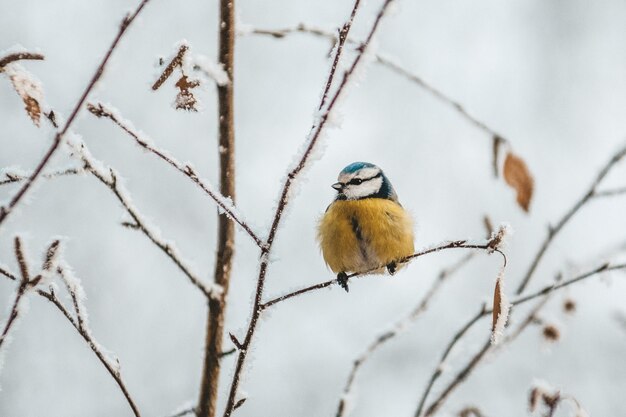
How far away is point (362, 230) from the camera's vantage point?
2.80 metres

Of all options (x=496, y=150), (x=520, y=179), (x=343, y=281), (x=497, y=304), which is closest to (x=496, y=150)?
(x=496, y=150)

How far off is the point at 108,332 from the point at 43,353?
3.08 feet

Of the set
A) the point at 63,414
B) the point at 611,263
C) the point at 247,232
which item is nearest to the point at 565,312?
the point at 611,263

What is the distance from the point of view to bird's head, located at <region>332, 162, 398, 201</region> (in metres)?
3.00

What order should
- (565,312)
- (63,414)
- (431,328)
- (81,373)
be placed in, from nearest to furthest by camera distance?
(565,312), (63,414), (81,373), (431,328)

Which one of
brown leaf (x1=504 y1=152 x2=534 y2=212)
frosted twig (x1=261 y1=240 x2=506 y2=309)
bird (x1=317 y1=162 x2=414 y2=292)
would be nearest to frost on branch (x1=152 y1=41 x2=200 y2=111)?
frosted twig (x1=261 y1=240 x2=506 y2=309)

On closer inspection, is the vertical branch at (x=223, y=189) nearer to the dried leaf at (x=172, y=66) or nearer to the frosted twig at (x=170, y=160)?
the dried leaf at (x=172, y=66)

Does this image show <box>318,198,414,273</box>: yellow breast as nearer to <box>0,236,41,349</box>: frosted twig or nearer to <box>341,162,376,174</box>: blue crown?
<box>341,162,376,174</box>: blue crown

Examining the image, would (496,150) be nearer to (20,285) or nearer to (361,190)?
(20,285)

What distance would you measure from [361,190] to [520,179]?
139 centimetres

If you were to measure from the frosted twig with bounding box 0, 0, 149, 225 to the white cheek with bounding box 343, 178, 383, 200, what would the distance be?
2.14m

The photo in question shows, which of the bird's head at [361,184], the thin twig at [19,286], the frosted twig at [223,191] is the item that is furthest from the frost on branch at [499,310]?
the bird's head at [361,184]

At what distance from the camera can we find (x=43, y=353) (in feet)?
28.2

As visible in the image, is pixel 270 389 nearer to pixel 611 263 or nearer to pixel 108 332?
pixel 108 332
